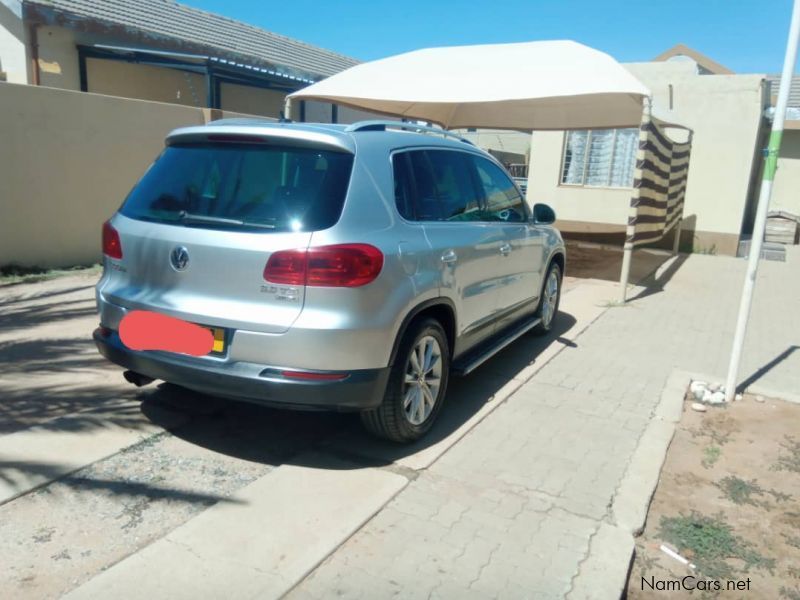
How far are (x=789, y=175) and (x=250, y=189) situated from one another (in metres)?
17.5

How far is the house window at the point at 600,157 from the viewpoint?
14492 millimetres

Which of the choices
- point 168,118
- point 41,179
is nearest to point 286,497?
point 41,179

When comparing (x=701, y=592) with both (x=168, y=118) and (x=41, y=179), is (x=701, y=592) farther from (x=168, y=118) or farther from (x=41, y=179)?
(x=168, y=118)

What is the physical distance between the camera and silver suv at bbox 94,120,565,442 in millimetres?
3162

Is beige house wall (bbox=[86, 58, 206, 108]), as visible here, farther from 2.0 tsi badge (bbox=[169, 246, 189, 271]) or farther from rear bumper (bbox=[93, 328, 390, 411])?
rear bumper (bbox=[93, 328, 390, 411])

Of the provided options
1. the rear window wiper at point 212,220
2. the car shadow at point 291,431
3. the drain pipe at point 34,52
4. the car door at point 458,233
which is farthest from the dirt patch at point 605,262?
the drain pipe at point 34,52

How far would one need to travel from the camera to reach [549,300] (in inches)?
259

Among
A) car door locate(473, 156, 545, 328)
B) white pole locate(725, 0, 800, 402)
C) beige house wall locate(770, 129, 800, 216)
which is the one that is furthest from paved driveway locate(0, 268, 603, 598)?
beige house wall locate(770, 129, 800, 216)

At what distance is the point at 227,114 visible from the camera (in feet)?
32.7

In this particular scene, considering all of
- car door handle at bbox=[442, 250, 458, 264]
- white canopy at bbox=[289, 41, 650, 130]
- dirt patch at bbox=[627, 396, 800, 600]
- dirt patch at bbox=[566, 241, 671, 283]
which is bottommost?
dirt patch at bbox=[627, 396, 800, 600]

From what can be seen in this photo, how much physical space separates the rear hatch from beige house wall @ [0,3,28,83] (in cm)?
1054

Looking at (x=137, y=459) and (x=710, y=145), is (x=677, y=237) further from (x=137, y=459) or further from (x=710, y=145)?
(x=137, y=459)

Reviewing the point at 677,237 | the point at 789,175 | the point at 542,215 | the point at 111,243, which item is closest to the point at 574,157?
the point at 677,237

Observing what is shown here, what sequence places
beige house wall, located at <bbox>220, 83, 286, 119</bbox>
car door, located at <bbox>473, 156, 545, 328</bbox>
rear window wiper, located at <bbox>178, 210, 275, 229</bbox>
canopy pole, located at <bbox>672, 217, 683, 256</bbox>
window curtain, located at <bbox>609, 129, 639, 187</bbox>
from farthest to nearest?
beige house wall, located at <bbox>220, 83, 286, 119</bbox> < window curtain, located at <bbox>609, 129, 639, 187</bbox> < canopy pole, located at <bbox>672, 217, 683, 256</bbox> < car door, located at <bbox>473, 156, 545, 328</bbox> < rear window wiper, located at <bbox>178, 210, 275, 229</bbox>
